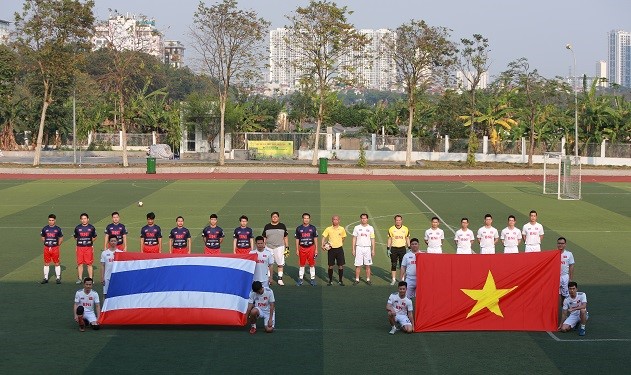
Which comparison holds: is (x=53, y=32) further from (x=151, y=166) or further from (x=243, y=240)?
(x=243, y=240)

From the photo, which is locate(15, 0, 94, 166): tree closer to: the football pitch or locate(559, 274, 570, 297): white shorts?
the football pitch

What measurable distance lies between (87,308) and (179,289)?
1.74m

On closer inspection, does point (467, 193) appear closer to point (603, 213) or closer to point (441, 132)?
point (603, 213)

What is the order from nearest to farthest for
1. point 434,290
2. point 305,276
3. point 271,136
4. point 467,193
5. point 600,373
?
1. point 600,373
2. point 434,290
3. point 305,276
4. point 467,193
5. point 271,136

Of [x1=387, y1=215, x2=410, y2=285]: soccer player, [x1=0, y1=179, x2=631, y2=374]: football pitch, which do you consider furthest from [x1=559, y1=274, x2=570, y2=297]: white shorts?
[x1=387, y1=215, x2=410, y2=285]: soccer player

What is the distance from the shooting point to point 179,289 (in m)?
17.2

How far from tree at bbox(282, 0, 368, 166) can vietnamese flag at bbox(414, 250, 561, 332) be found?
43.2 meters

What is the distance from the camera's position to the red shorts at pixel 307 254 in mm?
21766

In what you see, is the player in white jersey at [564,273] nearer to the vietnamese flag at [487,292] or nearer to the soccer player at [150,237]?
the vietnamese flag at [487,292]

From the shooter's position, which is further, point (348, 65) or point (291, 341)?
point (348, 65)

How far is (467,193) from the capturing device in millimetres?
44062

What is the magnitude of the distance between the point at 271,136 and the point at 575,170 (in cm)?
2916

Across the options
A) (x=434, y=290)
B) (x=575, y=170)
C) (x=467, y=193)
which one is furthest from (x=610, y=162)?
(x=434, y=290)

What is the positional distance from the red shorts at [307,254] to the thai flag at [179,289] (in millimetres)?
3998
